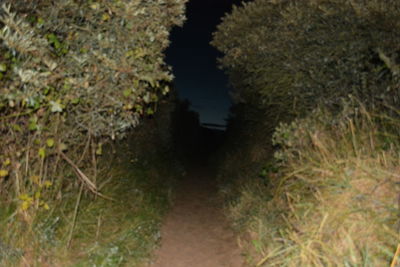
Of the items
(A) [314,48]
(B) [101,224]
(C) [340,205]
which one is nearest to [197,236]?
(B) [101,224]

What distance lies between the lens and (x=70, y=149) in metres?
5.69

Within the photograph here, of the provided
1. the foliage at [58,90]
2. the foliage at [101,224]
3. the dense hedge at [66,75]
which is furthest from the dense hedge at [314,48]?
the foliage at [101,224]

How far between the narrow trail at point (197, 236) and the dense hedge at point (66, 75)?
2569mm

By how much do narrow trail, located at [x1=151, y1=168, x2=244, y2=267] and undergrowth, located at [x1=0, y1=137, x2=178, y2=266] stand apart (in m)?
0.33

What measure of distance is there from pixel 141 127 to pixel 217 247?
16.9 ft

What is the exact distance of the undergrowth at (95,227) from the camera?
4.48m

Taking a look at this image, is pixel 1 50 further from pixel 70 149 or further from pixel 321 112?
pixel 321 112

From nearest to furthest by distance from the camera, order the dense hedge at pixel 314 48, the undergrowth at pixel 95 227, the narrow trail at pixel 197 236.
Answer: the undergrowth at pixel 95 227 → the dense hedge at pixel 314 48 → the narrow trail at pixel 197 236

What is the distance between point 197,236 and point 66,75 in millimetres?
4618

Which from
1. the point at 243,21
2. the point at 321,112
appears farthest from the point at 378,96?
the point at 243,21

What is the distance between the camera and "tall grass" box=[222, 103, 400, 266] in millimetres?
3898

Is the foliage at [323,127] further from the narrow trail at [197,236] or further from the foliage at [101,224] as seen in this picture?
the foliage at [101,224]

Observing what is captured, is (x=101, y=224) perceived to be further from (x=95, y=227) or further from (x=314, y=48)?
(x=314, y=48)

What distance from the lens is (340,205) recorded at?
4.41 m
